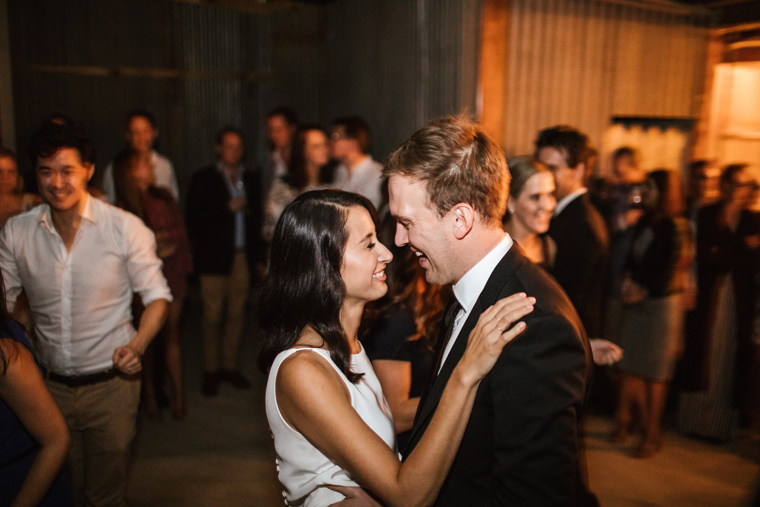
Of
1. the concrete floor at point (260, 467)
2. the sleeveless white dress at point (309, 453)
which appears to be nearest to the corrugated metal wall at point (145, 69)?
the concrete floor at point (260, 467)

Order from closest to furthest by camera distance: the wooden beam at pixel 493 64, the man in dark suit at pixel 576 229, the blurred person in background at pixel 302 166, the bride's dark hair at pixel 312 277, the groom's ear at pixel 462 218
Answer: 1. the groom's ear at pixel 462 218
2. the bride's dark hair at pixel 312 277
3. the man in dark suit at pixel 576 229
4. the wooden beam at pixel 493 64
5. the blurred person in background at pixel 302 166

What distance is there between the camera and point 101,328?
2498mm

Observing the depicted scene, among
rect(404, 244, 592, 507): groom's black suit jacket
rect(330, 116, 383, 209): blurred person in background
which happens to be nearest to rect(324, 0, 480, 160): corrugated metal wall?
rect(330, 116, 383, 209): blurred person in background

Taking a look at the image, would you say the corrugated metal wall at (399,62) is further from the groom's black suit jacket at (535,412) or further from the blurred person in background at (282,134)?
the groom's black suit jacket at (535,412)

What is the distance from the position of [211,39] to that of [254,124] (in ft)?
3.75

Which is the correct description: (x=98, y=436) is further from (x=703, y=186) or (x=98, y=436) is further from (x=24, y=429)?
(x=703, y=186)

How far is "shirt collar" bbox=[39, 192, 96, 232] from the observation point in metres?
2.44

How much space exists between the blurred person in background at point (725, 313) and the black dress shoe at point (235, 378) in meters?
3.38

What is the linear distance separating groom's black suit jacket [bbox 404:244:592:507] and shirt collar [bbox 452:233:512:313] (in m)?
0.13

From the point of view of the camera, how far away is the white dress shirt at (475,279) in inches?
58.8

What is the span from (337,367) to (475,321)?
1.36 ft

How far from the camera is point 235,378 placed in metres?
4.90

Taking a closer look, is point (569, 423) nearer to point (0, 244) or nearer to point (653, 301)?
point (0, 244)

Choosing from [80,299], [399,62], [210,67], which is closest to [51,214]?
[80,299]
